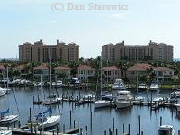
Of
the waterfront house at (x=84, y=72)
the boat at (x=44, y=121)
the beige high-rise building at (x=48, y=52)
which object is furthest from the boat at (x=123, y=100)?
the beige high-rise building at (x=48, y=52)

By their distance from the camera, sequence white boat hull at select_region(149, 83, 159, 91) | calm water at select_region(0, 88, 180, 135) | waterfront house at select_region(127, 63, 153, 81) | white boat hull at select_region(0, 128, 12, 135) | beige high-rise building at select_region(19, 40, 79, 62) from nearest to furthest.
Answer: white boat hull at select_region(0, 128, 12, 135) → calm water at select_region(0, 88, 180, 135) → white boat hull at select_region(149, 83, 159, 91) → waterfront house at select_region(127, 63, 153, 81) → beige high-rise building at select_region(19, 40, 79, 62)

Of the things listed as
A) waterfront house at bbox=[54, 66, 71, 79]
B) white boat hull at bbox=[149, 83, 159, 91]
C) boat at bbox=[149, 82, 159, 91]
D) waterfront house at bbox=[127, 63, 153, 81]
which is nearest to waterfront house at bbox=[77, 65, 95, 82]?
waterfront house at bbox=[54, 66, 71, 79]

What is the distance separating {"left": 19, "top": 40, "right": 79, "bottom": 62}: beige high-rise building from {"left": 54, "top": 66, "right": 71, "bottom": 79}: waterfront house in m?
54.1

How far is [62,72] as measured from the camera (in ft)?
385

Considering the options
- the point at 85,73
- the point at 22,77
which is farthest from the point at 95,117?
the point at 22,77

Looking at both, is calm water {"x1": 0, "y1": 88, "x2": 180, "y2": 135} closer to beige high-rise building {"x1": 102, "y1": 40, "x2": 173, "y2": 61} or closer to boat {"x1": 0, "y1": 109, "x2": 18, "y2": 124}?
boat {"x1": 0, "y1": 109, "x2": 18, "y2": 124}

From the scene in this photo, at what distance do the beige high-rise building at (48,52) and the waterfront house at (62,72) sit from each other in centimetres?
5413

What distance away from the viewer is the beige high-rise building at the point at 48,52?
570ft

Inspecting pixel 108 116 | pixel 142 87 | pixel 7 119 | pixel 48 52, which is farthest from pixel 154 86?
pixel 48 52

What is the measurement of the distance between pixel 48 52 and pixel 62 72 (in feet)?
200

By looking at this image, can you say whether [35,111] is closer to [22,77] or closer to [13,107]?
[13,107]

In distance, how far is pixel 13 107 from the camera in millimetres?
66875

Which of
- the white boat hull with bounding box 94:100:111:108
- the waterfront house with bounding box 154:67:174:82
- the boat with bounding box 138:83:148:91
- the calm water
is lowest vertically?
the calm water

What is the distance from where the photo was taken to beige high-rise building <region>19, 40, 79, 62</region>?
17388 cm
